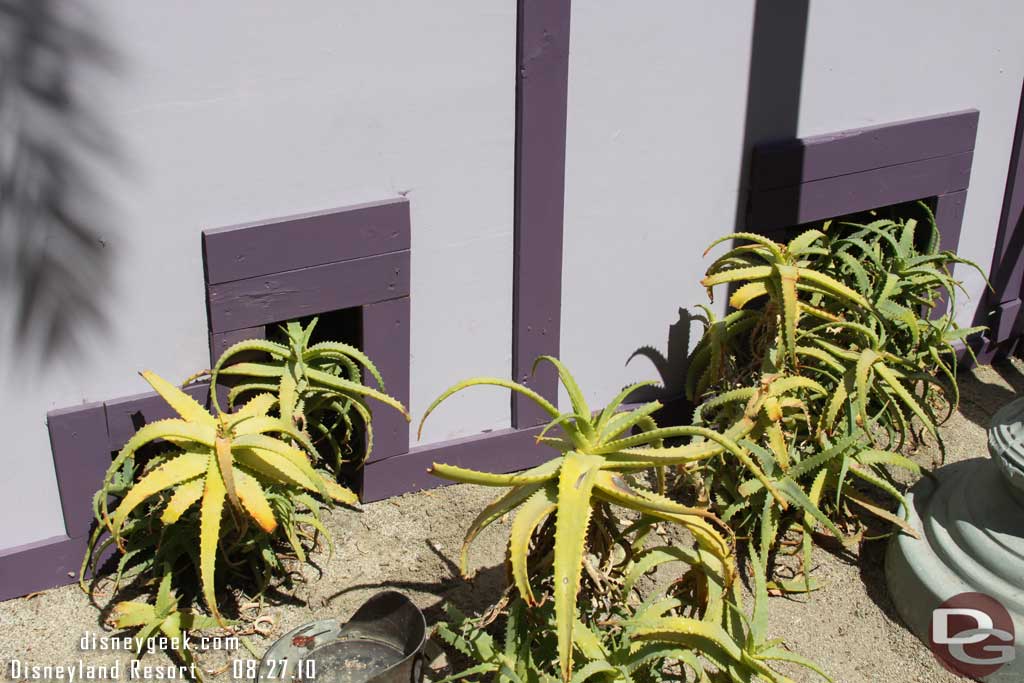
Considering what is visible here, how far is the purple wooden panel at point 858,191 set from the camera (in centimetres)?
450

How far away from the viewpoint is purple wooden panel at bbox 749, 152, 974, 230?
14.8 ft

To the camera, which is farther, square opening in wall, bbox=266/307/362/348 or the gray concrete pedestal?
square opening in wall, bbox=266/307/362/348

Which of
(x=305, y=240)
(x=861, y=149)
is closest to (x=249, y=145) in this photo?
(x=305, y=240)

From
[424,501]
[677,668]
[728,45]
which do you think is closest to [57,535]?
[424,501]

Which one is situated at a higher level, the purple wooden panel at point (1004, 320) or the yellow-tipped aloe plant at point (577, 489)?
the yellow-tipped aloe plant at point (577, 489)

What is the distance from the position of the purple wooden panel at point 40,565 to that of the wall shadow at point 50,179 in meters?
0.64

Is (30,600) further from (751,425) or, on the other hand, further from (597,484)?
(751,425)

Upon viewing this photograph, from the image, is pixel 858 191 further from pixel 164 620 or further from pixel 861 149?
pixel 164 620

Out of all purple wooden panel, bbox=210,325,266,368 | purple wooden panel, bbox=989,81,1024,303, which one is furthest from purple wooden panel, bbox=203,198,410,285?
purple wooden panel, bbox=989,81,1024,303

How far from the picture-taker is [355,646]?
347 cm

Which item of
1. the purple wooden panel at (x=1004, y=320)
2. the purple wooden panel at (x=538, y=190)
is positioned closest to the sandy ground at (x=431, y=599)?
the purple wooden panel at (x=538, y=190)

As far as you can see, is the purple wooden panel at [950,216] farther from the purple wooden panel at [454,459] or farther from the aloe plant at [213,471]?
the aloe plant at [213,471]

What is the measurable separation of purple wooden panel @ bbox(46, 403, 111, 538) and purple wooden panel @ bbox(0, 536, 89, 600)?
0.06 meters

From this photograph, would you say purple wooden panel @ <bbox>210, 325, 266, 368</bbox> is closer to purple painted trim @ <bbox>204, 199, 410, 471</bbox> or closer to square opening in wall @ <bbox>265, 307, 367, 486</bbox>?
purple painted trim @ <bbox>204, 199, 410, 471</bbox>
